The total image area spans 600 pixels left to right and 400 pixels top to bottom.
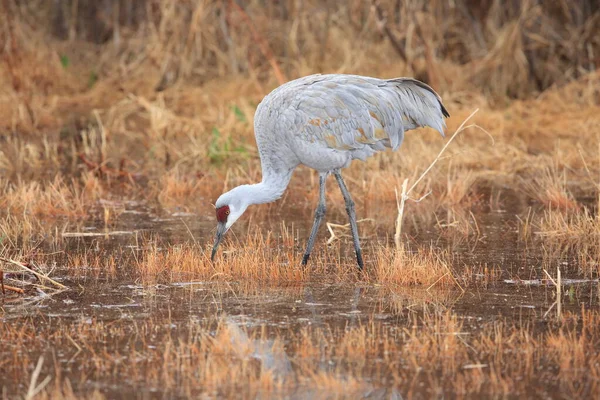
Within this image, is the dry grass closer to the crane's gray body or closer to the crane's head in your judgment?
the crane's gray body

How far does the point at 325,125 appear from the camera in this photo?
727cm

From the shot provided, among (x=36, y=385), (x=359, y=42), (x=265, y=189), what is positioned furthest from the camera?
(x=359, y=42)

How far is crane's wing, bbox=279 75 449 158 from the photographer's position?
23.8ft

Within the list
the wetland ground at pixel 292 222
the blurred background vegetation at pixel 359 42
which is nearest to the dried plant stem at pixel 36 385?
the wetland ground at pixel 292 222

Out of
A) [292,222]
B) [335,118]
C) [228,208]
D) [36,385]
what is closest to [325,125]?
[335,118]

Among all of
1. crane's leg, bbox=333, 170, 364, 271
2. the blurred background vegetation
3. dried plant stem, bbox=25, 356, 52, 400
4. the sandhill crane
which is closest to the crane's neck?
the sandhill crane

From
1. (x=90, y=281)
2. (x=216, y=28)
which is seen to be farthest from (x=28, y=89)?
(x=90, y=281)

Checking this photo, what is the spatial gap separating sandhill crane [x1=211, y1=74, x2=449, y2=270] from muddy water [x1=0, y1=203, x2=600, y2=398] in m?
0.68

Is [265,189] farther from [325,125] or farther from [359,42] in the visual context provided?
[359,42]

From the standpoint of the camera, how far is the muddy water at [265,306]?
5.13 metres

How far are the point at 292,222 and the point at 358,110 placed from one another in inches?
76.2

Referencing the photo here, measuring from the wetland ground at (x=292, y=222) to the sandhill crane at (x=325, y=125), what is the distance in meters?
0.41

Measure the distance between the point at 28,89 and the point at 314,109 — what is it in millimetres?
9072

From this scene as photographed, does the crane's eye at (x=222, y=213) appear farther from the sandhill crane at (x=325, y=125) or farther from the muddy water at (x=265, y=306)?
the muddy water at (x=265, y=306)
